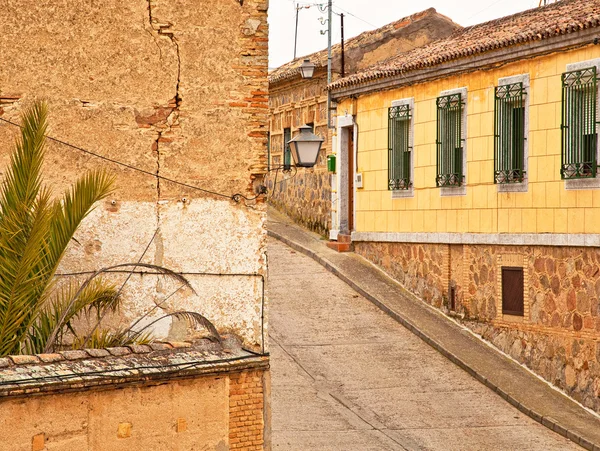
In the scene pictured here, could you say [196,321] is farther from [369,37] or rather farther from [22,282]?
[369,37]

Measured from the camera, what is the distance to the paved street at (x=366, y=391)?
49.9ft

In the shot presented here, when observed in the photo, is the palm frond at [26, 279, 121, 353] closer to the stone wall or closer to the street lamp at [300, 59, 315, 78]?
the stone wall

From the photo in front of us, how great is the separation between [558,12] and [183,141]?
10.2 m

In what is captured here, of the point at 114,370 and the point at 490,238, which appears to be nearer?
the point at 114,370

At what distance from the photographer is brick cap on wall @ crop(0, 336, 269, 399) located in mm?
9555

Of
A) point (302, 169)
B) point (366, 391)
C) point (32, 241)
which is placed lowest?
point (366, 391)

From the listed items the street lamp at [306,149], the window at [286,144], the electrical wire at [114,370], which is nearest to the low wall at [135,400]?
the electrical wire at [114,370]

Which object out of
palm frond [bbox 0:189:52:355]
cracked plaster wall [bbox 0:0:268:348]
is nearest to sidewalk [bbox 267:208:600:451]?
cracked plaster wall [bbox 0:0:268:348]

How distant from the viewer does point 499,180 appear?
19516 millimetres

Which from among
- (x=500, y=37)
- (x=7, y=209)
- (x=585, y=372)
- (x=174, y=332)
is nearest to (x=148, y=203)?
(x=174, y=332)

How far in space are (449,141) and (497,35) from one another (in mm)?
2138

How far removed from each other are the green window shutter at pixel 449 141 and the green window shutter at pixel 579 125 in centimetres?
317

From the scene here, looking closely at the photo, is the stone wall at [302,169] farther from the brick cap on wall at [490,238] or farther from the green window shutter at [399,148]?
the green window shutter at [399,148]

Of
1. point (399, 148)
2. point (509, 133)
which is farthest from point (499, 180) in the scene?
point (399, 148)
